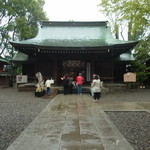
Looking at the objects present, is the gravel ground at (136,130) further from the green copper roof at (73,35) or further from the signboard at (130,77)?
the green copper roof at (73,35)

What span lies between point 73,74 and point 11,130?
15049 millimetres

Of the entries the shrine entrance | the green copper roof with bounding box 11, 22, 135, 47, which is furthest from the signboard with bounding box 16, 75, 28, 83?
the shrine entrance

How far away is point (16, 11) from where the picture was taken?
2953 centimetres

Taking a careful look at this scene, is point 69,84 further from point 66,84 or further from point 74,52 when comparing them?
point 74,52

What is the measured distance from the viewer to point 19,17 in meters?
29.1

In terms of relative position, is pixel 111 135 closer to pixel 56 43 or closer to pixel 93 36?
pixel 56 43

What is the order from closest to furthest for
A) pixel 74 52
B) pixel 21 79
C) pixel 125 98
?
1. pixel 125 98
2. pixel 74 52
3. pixel 21 79

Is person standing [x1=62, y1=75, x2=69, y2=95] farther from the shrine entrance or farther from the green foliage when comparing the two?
the green foliage

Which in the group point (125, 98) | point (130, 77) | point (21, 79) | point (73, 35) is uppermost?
point (73, 35)

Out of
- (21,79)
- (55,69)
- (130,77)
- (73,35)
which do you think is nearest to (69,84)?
(55,69)

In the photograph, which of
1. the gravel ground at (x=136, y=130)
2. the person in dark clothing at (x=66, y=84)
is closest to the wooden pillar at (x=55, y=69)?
the person in dark clothing at (x=66, y=84)

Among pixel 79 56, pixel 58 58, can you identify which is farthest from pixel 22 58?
pixel 79 56

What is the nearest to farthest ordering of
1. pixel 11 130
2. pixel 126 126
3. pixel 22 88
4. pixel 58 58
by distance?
pixel 11 130, pixel 126 126, pixel 22 88, pixel 58 58

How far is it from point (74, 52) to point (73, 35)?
16.2 feet
